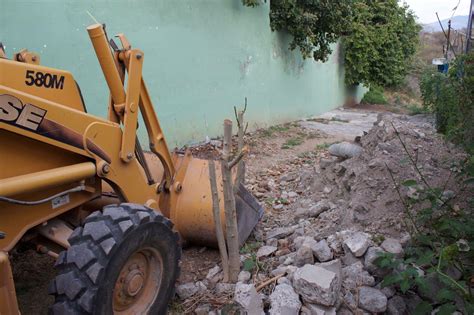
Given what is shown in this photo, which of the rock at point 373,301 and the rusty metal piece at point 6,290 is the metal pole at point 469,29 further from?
the rusty metal piece at point 6,290

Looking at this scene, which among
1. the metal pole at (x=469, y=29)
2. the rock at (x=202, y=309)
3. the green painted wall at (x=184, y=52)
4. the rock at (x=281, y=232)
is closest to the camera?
the rock at (x=202, y=309)

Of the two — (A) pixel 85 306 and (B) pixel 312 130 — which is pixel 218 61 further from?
(A) pixel 85 306

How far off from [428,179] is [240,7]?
18.3ft

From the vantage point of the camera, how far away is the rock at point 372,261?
132 inches

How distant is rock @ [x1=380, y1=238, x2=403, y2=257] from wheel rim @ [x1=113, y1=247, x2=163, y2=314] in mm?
1677

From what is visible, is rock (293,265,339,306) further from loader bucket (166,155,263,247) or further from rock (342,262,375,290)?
loader bucket (166,155,263,247)

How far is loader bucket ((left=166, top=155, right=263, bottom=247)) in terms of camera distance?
151 inches

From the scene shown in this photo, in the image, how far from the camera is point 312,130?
1073 cm

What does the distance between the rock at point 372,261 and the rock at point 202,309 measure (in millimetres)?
1191

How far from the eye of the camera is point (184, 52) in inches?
292

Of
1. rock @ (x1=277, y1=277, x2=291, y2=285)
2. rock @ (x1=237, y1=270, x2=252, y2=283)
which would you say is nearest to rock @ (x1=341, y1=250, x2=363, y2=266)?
rock @ (x1=277, y1=277, x2=291, y2=285)

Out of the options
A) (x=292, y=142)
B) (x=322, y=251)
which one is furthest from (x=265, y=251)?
(x=292, y=142)

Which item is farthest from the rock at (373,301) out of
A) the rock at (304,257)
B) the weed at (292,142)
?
the weed at (292,142)

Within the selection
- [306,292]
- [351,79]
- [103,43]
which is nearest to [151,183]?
[103,43]
